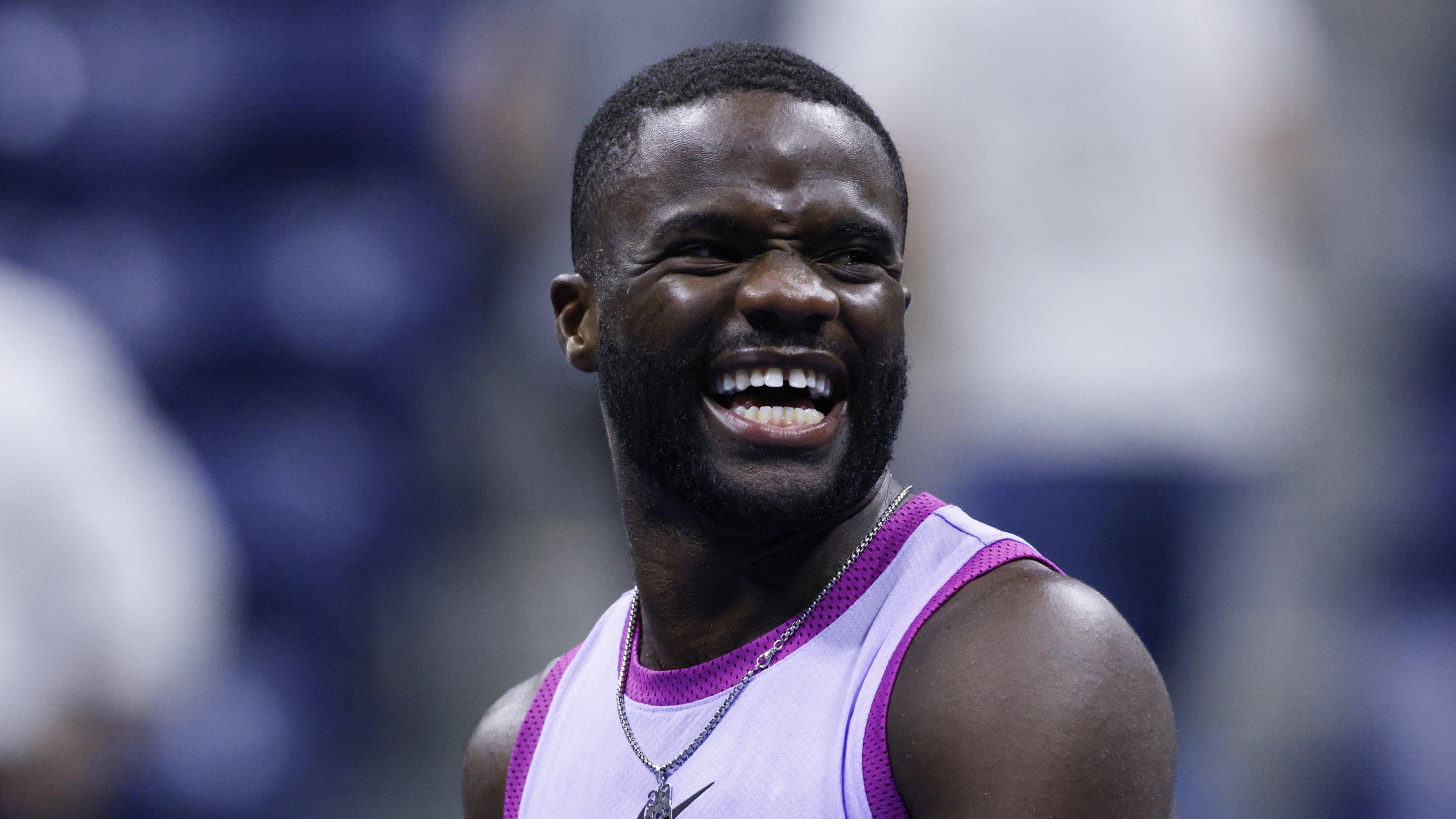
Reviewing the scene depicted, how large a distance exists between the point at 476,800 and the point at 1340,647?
3342 mm

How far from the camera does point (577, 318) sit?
8.29 feet

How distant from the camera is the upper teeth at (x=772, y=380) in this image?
2203 mm

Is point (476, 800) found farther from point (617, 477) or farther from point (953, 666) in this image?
point (953, 666)

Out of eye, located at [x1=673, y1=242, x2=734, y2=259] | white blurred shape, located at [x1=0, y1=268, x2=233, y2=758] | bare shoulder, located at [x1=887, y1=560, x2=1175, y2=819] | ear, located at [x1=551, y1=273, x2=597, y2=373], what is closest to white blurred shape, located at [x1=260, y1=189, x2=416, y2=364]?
white blurred shape, located at [x1=0, y1=268, x2=233, y2=758]

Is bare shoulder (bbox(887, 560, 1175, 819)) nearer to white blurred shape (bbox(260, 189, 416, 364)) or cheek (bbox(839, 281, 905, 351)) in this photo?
cheek (bbox(839, 281, 905, 351))

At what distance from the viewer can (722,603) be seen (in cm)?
236

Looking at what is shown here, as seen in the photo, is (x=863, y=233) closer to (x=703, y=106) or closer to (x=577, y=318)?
(x=703, y=106)

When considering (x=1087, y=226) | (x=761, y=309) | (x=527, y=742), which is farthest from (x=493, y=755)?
(x=1087, y=226)

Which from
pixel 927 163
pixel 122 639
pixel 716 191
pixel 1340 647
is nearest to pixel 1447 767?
pixel 1340 647

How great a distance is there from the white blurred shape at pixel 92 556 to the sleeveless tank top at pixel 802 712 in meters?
2.78

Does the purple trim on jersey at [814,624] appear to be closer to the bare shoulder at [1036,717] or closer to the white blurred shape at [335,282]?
the bare shoulder at [1036,717]

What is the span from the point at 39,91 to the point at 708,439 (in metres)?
4.66

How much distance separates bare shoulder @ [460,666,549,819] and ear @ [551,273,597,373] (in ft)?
2.08

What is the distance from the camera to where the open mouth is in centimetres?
220
